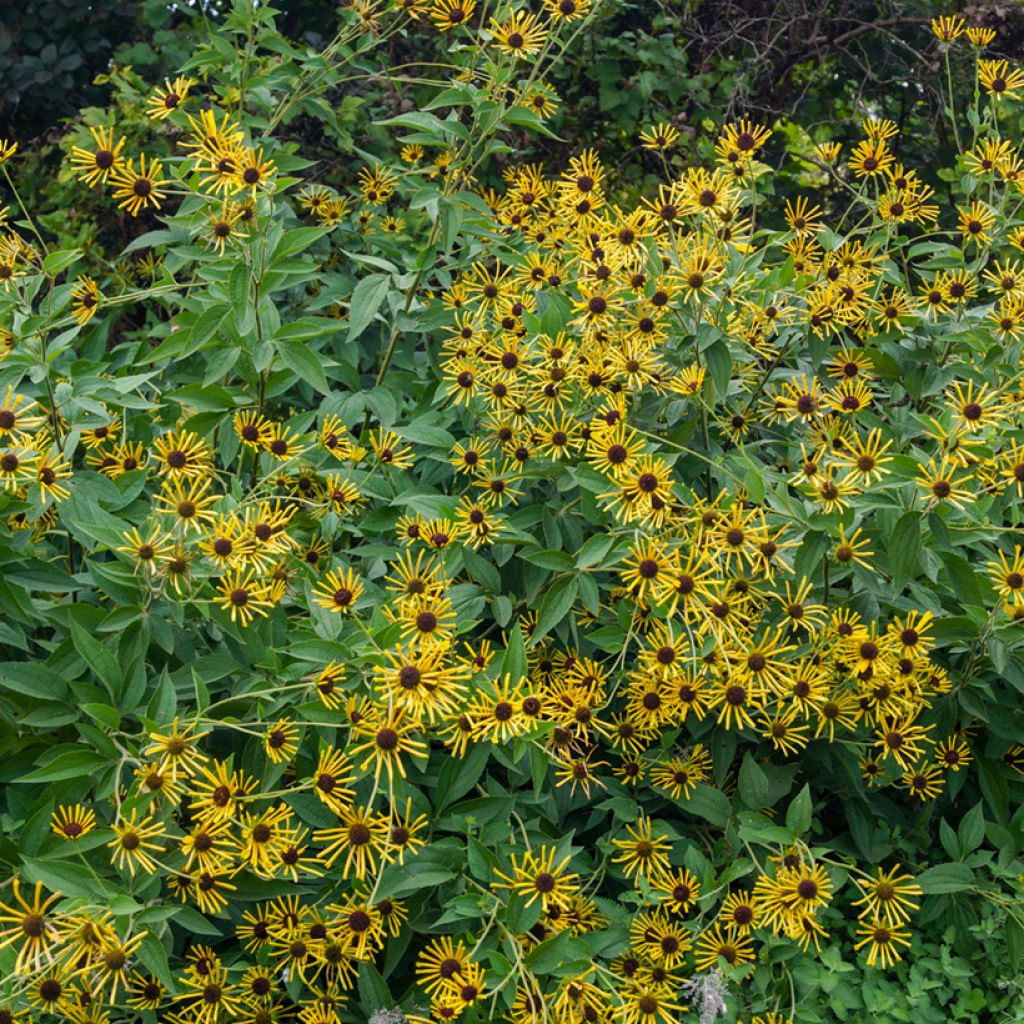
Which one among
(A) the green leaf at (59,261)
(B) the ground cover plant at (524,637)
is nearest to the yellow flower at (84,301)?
(B) the ground cover plant at (524,637)

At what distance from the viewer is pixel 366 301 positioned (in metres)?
2.69

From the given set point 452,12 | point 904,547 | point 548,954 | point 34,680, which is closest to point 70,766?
point 34,680

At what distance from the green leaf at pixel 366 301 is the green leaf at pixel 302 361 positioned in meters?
0.27

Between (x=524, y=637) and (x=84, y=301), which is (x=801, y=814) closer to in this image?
(x=524, y=637)

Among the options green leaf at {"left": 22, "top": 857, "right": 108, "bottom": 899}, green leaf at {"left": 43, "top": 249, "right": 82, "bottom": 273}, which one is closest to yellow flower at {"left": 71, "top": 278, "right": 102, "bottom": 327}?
green leaf at {"left": 43, "top": 249, "right": 82, "bottom": 273}

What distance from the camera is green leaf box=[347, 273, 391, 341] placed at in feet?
8.72

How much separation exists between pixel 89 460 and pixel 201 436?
215mm

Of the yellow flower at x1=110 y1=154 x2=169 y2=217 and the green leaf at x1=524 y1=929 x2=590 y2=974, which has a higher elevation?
the yellow flower at x1=110 y1=154 x2=169 y2=217

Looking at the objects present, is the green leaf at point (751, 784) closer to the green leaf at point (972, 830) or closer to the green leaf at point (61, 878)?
the green leaf at point (972, 830)

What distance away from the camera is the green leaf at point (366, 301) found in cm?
266

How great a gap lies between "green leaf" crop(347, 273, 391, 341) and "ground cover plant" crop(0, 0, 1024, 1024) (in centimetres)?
1

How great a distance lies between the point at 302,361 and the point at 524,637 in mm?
635

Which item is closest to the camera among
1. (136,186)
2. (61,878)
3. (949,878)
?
(61,878)

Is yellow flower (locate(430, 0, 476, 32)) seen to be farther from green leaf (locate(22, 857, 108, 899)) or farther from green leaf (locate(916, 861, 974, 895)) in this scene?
green leaf (locate(916, 861, 974, 895))
